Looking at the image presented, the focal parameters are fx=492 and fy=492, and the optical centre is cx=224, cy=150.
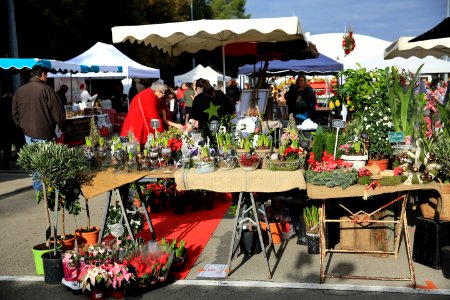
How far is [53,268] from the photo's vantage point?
14.0 feet

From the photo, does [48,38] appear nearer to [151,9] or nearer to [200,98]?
[151,9]

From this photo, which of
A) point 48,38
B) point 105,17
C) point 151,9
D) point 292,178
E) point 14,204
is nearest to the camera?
point 292,178

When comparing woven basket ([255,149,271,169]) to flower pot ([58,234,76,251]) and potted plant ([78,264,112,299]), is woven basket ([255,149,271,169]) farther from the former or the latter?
flower pot ([58,234,76,251])

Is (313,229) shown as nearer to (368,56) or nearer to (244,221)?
(244,221)

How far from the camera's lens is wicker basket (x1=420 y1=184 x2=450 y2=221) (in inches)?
169

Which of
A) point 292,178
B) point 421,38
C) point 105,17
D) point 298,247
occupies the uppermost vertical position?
point 105,17

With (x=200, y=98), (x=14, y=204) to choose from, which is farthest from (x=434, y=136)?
(x=14, y=204)

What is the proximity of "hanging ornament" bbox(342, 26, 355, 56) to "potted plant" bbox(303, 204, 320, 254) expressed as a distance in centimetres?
1082

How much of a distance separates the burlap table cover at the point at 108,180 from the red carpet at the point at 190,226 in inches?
37.3

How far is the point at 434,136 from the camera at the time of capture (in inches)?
192


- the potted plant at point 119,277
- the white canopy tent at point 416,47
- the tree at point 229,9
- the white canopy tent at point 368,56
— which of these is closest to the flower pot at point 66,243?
the potted plant at point 119,277

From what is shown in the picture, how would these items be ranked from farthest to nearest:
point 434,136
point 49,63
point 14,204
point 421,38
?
1. point 49,63
2. point 14,204
3. point 421,38
4. point 434,136

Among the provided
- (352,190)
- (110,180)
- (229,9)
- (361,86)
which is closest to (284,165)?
(352,190)

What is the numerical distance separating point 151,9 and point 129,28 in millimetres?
24969
